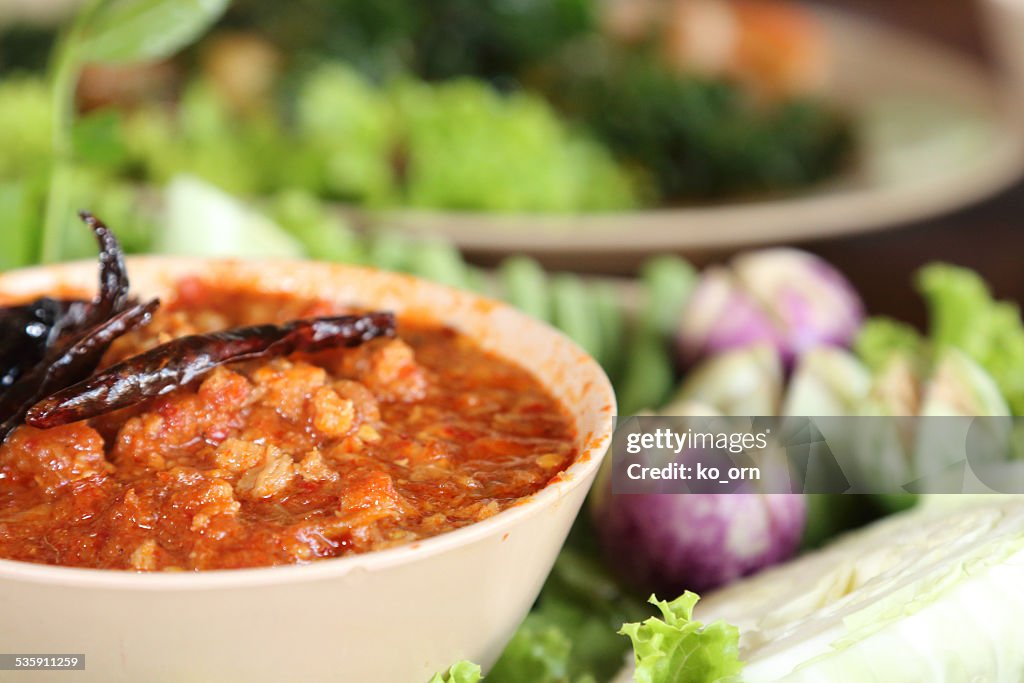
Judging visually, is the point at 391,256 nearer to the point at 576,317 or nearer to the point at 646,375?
the point at 576,317

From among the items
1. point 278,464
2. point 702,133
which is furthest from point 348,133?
point 278,464

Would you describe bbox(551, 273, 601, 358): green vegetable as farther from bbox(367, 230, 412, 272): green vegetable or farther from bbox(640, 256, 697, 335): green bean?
bbox(367, 230, 412, 272): green vegetable

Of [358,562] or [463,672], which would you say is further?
[463,672]

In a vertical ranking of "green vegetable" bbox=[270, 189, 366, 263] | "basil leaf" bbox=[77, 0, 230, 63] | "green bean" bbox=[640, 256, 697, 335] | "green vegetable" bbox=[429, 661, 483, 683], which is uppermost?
"basil leaf" bbox=[77, 0, 230, 63]

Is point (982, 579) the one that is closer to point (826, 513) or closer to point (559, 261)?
point (826, 513)

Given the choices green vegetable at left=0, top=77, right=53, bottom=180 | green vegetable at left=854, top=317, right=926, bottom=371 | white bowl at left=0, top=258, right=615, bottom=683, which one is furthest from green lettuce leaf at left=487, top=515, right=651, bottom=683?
green vegetable at left=0, top=77, right=53, bottom=180
